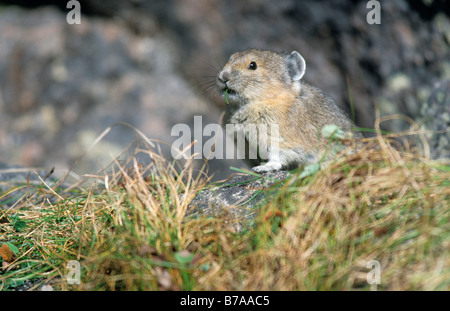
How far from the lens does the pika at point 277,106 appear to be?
212 inches

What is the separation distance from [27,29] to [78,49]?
1082 millimetres

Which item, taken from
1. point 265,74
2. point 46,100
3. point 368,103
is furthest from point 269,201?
point 46,100

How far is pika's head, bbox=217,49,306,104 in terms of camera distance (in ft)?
18.1

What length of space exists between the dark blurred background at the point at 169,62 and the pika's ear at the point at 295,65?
1918 millimetres

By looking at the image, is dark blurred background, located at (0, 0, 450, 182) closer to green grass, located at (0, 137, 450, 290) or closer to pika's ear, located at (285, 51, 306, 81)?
pika's ear, located at (285, 51, 306, 81)

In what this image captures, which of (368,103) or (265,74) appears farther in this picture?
(368,103)

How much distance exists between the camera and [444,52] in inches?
295

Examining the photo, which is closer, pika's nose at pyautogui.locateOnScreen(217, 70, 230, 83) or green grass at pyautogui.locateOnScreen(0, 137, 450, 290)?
green grass at pyautogui.locateOnScreen(0, 137, 450, 290)

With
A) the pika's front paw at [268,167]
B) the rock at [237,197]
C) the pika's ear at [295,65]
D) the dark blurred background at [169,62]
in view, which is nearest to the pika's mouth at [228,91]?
the pika's ear at [295,65]

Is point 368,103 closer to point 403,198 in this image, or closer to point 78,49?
point 403,198

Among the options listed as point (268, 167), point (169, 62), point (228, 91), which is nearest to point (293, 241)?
point (268, 167)

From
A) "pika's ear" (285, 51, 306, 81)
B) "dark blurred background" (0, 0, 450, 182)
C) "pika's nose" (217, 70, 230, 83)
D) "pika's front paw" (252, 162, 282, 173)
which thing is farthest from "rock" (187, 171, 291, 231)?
"dark blurred background" (0, 0, 450, 182)

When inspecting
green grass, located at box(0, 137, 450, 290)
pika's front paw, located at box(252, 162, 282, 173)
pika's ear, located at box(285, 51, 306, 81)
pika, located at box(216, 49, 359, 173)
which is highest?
pika's ear, located at box(285, 51, 306, 81)

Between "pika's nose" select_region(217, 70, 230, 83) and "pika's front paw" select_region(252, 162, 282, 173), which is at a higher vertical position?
"pika's nose" select_region(217, 70, 230, 83)
